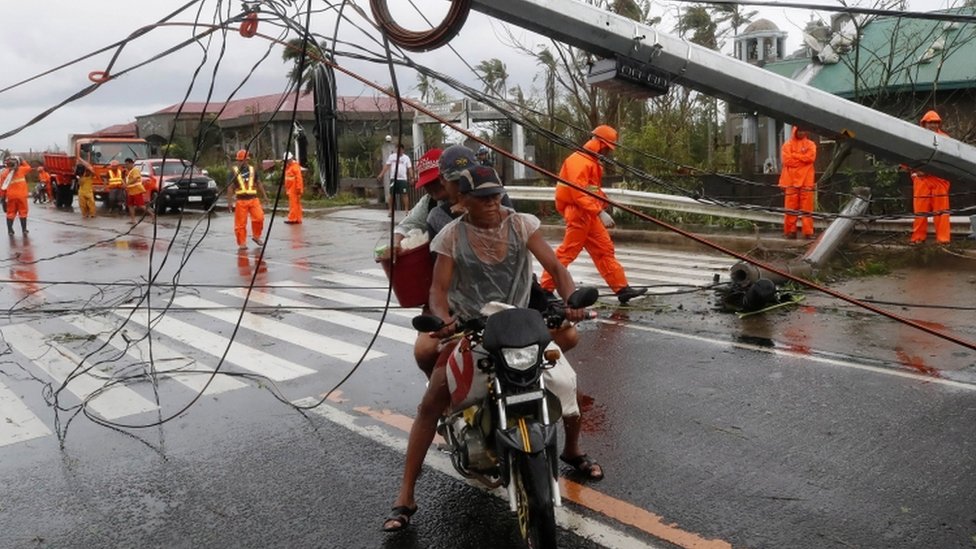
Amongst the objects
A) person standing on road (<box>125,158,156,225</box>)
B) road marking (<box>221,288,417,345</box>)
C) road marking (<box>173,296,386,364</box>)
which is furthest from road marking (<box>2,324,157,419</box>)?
person standing on road (<box>125,158,156,225</box>)

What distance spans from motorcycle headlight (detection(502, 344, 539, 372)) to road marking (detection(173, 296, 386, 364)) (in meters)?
3.54

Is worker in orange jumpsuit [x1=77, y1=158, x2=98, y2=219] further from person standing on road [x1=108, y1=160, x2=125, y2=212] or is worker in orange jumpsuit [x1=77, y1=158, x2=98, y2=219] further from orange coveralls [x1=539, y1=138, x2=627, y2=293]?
orange coveralls [x1=539, y1=138, x2=627, y2=293]

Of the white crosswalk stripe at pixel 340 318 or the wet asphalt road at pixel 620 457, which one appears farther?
the white crosswalk stripe at pixel 340 318

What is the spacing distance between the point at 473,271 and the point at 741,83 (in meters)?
2.55

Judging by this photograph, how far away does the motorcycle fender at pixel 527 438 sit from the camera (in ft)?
10.8

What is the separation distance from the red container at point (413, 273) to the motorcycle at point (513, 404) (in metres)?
0.58

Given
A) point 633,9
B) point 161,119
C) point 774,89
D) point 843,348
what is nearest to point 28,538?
point 774,89

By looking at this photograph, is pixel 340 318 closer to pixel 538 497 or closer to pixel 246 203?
pixel 538 497

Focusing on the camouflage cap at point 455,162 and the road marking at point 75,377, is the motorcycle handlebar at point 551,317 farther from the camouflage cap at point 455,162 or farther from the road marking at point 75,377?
the road marking at point 75,377

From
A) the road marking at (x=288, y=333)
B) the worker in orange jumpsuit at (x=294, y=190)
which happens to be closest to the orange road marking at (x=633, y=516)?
the road marking at (x=288, y=333)

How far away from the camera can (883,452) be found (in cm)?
474

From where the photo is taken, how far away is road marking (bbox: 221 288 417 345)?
822cm

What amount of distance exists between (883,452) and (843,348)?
261 cm

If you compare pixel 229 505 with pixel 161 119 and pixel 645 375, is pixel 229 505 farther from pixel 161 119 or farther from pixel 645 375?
pixel 161 119
